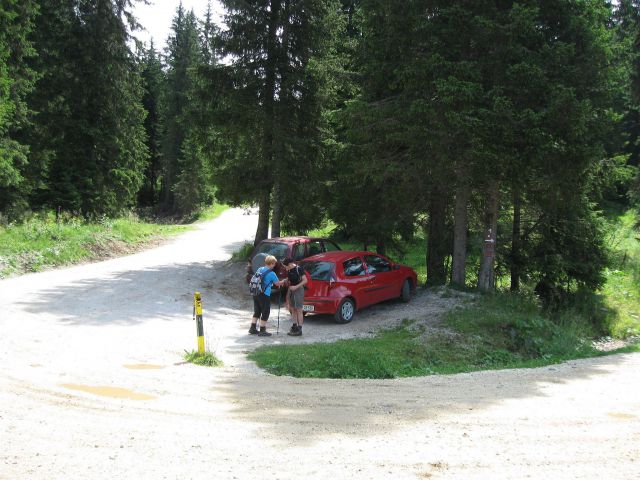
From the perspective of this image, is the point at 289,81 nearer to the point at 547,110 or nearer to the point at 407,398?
the point at 547,110

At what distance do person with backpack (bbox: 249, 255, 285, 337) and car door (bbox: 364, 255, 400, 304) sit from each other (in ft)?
10.6

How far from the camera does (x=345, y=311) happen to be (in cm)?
1330

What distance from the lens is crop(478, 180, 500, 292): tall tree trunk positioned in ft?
50.6

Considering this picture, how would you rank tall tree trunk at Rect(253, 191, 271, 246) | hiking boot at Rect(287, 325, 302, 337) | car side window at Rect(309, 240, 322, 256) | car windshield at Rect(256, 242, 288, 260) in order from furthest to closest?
tall tree trunk at Rect(253, 191, 271, 246) → car side window at Rect(309, 240, 322, 256) → car windshield at Rect(256, 242, 288, 260) → hiking boot at Rect(287, 325, 302, 337)

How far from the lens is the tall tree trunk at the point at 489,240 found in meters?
15.4

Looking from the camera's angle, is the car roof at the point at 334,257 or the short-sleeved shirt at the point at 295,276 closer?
the short-sleeved shirt at the point at 295,276

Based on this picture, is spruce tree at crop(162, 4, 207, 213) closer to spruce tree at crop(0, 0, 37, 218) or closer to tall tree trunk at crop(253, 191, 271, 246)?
spruce tree at crop(0, 0, 37, 218)

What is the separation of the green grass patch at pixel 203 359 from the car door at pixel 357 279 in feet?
16.0

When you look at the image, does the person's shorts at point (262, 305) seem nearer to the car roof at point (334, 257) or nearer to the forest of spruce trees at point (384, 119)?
the car roof at point (334, 257)

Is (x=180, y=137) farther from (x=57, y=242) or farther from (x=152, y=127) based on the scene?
(x=57, y=242)

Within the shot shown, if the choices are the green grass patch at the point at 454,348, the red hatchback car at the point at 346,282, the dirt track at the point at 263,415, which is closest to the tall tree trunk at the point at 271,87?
the red hatchback car at the point at 346,282

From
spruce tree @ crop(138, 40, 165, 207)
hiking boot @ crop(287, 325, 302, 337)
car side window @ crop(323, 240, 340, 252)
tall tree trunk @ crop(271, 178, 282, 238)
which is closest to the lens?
hiking boot @ crop(287, 325, 302, 337)

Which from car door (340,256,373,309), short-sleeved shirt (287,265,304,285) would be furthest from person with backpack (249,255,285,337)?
car door (340,256,373,309)

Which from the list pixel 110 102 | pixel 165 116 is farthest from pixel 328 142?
pixel 165 116
